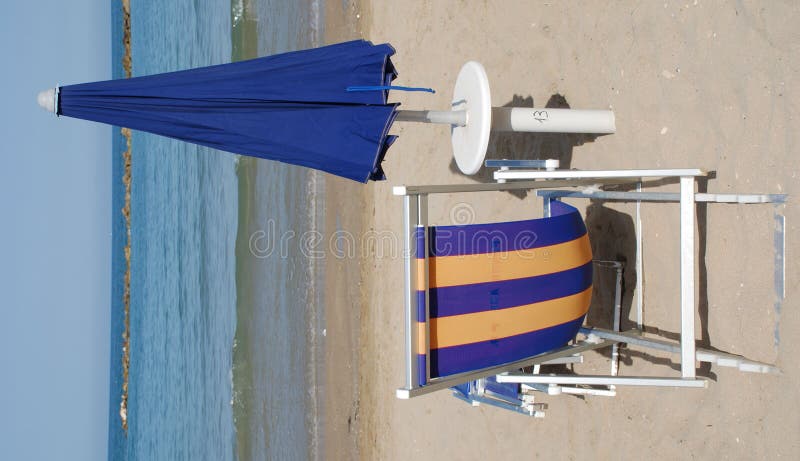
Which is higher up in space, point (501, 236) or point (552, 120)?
point (552, 120)

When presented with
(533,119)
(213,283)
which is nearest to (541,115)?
(533,119)

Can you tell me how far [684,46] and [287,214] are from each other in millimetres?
4402

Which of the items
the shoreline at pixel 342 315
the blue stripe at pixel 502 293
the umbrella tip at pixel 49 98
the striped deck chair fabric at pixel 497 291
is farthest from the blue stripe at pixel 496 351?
the shoreline at pixel 342 315

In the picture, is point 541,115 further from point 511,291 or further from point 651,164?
point 511,291

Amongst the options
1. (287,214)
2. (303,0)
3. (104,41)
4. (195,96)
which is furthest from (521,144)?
(104,41)

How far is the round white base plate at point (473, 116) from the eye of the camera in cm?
222

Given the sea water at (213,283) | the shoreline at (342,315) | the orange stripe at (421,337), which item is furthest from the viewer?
the sea water at (213,283)

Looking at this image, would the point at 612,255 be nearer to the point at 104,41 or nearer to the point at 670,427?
the point at 670,427

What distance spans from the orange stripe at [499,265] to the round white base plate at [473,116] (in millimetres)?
406

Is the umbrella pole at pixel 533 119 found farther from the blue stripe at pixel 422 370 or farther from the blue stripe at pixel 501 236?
the blue stripe at pixel 422 370

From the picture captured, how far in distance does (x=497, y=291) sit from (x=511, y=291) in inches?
2.2

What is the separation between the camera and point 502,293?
200 centimetres

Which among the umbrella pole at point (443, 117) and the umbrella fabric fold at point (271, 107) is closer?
the umbrella fabric fold at point (271, 107)

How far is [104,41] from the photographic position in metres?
12.6
